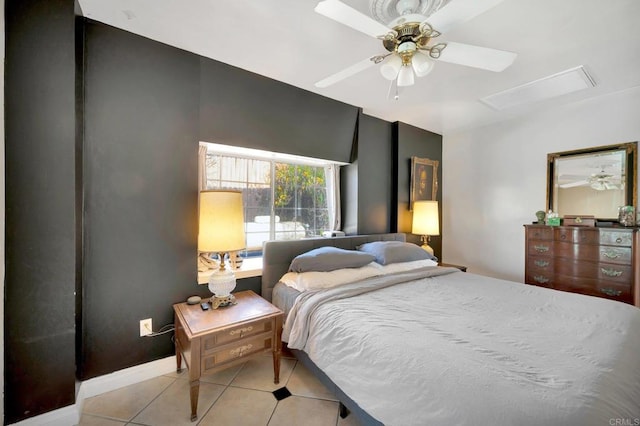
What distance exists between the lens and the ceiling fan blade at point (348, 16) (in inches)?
44.2

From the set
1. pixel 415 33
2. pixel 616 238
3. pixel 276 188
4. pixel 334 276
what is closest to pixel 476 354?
pixel 334 276

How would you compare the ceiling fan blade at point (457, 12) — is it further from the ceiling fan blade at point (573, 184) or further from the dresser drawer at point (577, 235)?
the ceiling fan blade at point (573, 184)

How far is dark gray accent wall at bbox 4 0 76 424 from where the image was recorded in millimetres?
1362

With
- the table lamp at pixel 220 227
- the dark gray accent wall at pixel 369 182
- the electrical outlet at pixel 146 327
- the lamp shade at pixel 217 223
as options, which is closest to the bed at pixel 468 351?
the table lamp at pixel 220 227

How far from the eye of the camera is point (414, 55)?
1442 mm

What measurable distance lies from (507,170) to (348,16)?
11.0ft

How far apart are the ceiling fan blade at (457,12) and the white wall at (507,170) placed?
2850 millimetres

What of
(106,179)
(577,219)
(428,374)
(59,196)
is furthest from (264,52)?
(577,219)

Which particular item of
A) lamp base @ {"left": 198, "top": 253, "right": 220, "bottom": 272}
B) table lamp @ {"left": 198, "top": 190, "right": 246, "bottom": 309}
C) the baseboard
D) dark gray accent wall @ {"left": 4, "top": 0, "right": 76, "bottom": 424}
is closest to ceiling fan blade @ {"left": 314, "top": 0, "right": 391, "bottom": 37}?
table lamp @ {"left": 198, "top": 190, "right": 246, "bottom": 309}

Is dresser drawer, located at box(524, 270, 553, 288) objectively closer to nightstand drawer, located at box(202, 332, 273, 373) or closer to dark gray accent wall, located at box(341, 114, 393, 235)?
dark gray accent wall, located at box(341, 114, 393, 235)

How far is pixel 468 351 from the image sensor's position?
1.13 m

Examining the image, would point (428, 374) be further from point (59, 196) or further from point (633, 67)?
point (633, 67)

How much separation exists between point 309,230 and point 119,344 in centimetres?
210

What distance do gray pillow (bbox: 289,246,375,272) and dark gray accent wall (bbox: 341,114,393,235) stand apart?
83cm
